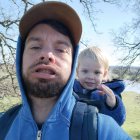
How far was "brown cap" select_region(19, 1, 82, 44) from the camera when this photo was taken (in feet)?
7.36

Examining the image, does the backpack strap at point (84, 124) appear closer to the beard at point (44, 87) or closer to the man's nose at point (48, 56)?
the beard at point (44, 87)

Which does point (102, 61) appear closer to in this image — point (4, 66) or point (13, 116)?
point (13, 116)

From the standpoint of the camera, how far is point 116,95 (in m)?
2.75

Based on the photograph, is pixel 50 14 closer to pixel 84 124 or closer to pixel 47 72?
pixel 47 72

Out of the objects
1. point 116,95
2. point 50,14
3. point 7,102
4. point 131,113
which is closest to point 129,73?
point 7,102

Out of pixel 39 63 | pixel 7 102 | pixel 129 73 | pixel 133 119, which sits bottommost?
pixel 133 119

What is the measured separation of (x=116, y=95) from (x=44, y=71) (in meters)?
0.87

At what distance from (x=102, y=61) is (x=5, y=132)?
1.22 meters

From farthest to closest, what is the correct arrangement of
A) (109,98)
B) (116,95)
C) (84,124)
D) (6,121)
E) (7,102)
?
(7,102) < (116,95) < (109,98) < (6,121) < (84,124)

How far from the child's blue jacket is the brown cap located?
637 millimetres

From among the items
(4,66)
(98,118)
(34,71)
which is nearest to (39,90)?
(34,71)

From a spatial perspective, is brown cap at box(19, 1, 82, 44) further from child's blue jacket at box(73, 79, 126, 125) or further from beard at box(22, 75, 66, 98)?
child's blue jacket at box(73, 79, 126, 125)

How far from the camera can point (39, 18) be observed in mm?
2260

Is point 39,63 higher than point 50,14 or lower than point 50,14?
lower
